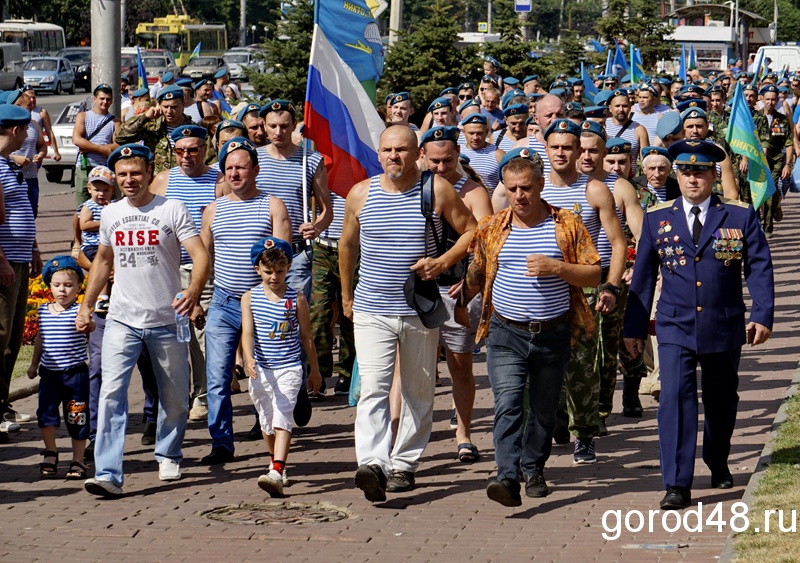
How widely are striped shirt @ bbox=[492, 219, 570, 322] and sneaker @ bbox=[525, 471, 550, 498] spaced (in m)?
0.92

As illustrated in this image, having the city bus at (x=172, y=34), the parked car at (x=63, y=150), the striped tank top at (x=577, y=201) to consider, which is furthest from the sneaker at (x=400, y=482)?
the city bus at (x=172, y=34)

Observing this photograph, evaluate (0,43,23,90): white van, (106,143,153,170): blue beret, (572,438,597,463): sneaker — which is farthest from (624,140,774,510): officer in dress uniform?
(0,43,23,90): white van

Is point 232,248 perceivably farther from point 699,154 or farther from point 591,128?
point 699,154

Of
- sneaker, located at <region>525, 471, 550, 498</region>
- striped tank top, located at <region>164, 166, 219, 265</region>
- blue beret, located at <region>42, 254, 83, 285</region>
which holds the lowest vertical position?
sneaker, located at <region>525, 471, 550, 498</region>

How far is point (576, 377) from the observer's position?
9133 millimetres

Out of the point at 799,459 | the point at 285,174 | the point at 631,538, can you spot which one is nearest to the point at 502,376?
the point at 631,538

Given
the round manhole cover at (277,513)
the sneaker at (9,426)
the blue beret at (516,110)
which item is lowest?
the sneaker at (9,426)

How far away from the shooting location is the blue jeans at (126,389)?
8461mm

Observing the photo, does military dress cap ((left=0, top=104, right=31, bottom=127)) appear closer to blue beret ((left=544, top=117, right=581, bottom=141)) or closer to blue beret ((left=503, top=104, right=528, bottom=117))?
blue beret ((left=544, top=117, right=581, bottom=141))

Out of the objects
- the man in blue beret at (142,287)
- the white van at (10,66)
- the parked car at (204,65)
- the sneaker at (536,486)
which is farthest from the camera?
the parked car at (204,65)

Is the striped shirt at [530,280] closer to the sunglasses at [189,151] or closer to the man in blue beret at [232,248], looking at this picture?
the man in blue beret at [232,248]

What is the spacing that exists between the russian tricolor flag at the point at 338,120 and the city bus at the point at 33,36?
61943 mm

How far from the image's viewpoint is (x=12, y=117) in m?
10.2

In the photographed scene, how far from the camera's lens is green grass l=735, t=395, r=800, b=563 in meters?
6.69
